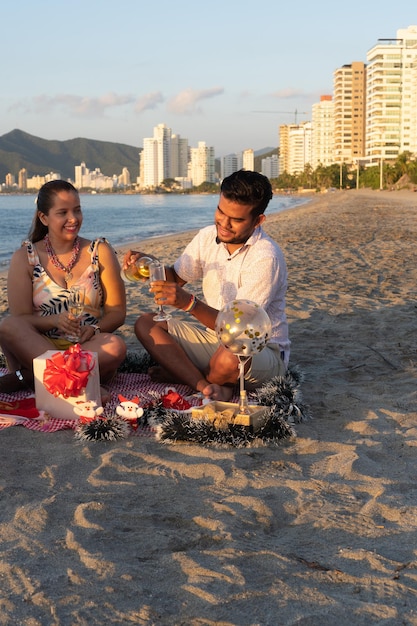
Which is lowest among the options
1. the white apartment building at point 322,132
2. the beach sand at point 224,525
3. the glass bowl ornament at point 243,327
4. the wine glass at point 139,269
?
the beach sand at point 224,525

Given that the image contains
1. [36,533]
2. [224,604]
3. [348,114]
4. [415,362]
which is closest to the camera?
[224,604]

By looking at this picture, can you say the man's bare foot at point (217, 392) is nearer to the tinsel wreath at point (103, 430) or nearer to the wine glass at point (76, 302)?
the tinsel wreath at point (103, 430)

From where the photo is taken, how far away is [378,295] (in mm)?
7832

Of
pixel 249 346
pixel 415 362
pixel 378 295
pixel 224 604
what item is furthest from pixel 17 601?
pixel 378 295

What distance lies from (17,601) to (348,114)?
172789mm

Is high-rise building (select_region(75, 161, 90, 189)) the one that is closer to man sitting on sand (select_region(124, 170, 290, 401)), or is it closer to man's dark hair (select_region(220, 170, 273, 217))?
man sitting on sand (select_region(124, 170, 290, 401))

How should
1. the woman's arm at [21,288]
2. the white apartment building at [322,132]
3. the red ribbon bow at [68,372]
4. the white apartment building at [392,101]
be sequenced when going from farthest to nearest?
the white apartment building at [322,132], the white apartment building at [392,101], the woman's arm at [21,288], the red ribbon bow at [68,372]

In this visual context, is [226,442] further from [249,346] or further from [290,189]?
[290,189]

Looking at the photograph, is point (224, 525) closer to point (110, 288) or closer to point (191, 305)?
point (191, 305)

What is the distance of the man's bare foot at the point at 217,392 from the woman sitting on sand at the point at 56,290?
63cm

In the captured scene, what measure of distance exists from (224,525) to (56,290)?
2224mm

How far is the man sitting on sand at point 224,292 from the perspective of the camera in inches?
151

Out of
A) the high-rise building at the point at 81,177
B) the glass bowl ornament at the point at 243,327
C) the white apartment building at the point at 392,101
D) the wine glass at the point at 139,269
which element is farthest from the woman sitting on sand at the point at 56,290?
the high-rise building at the point at 81,177

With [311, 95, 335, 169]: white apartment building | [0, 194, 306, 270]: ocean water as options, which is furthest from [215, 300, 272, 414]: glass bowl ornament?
[311, 95, 335, 169]: white apartment building
